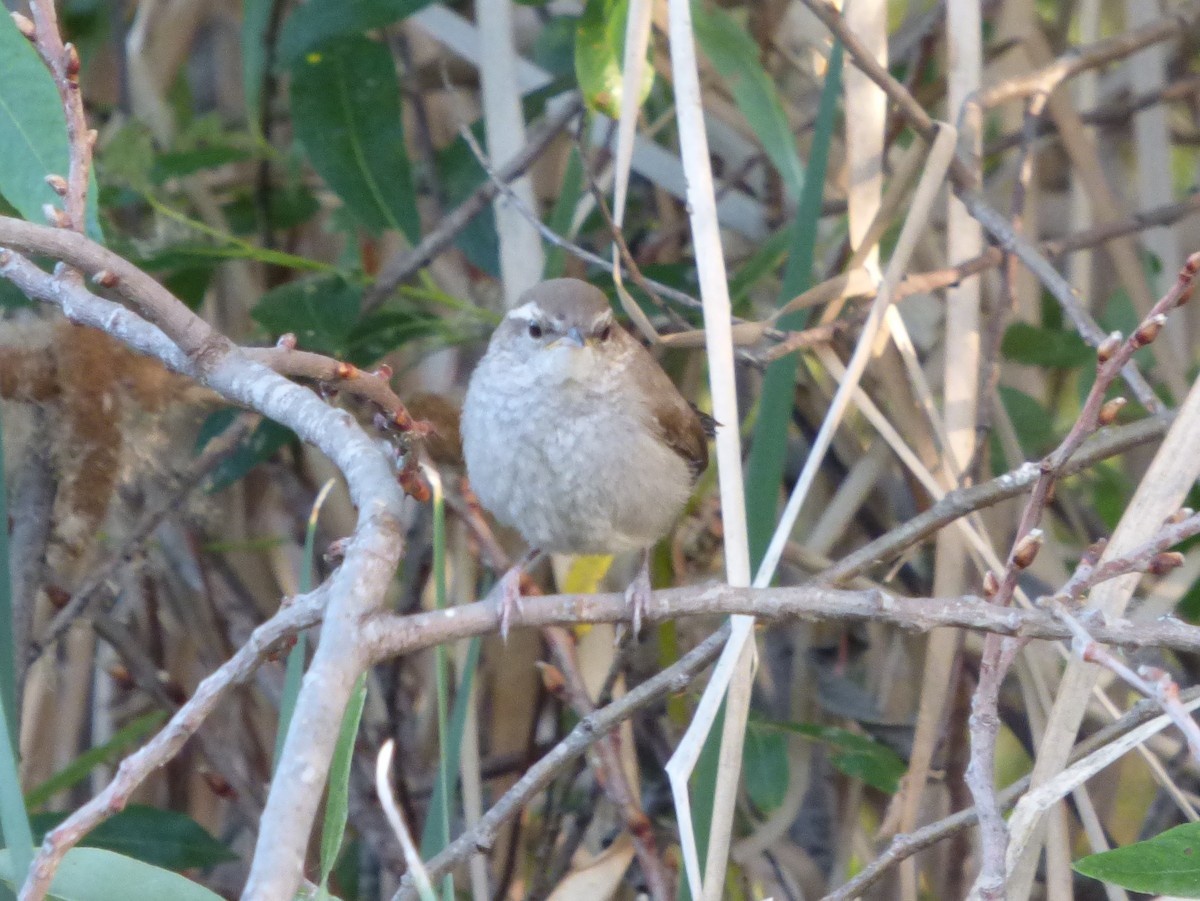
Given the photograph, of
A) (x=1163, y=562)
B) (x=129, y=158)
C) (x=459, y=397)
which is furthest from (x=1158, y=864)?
(x=129, y=158)

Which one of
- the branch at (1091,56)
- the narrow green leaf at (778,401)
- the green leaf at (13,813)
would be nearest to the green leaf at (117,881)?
the green leaf at (13,813)

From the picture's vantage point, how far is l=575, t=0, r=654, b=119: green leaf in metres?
2.60

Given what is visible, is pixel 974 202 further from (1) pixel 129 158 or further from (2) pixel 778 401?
(1) pixel 129 158

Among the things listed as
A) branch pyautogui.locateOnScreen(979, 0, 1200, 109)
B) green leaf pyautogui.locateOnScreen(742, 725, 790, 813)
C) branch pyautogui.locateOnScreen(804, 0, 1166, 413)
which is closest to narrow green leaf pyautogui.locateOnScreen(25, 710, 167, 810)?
green leaf pyautogui.locateOnScreen(742, 725, 790, 813)

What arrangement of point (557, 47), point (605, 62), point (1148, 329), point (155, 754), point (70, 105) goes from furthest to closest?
point (557, 47)
point (605, 62)
point (70, 105)
point (1148, 329)
point (155, 754)

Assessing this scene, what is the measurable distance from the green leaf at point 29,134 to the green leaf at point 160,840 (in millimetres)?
1619

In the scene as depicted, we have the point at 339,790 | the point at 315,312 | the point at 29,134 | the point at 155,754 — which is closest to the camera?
the point at 155,754

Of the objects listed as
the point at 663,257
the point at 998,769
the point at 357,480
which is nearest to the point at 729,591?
A: the point at 357,480

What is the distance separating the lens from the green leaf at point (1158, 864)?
4.93 feet

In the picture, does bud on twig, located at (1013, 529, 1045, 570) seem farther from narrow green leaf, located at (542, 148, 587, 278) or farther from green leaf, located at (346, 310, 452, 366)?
green leaf, located at (346, 310, 452, 366)

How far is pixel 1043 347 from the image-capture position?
318 cm

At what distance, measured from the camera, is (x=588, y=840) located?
10.4 ft

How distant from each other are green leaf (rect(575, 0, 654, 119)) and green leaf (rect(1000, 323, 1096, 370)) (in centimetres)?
119

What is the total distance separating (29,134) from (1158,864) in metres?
1.81
